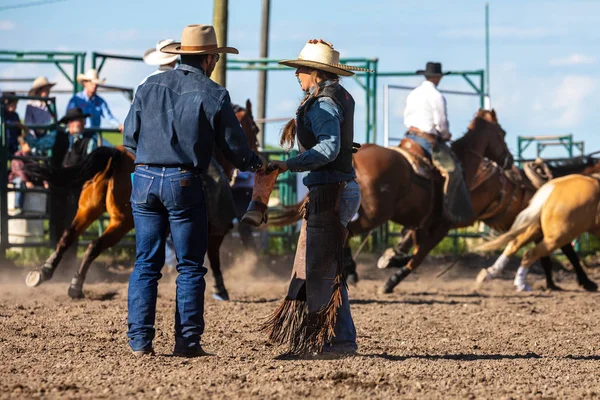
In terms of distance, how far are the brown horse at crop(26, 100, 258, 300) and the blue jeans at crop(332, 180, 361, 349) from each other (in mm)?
3847

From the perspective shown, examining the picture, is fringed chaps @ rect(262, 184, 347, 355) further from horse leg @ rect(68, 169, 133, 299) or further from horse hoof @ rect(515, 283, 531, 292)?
horse hoof @ rect(515, 283, 531, 292)

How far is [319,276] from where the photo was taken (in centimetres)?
536

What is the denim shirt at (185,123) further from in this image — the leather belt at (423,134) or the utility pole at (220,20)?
the leather belt at (423,134)

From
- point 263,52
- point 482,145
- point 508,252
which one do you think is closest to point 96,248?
point 508,252

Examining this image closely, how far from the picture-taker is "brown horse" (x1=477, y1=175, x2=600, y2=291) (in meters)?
10.9

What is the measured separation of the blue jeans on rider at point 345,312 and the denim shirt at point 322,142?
15cm

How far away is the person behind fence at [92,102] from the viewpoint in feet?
37.9

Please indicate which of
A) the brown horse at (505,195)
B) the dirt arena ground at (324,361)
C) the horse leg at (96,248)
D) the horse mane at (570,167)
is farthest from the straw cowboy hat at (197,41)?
the horse mane at (570,167)

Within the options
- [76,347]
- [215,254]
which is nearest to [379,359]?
[76,347]

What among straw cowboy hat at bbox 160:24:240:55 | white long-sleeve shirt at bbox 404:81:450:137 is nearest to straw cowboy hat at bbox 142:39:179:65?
white long-sleeve shirt at bbox 404:81:450:137

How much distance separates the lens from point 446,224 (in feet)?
36.8

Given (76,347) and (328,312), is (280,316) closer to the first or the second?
(328,312)

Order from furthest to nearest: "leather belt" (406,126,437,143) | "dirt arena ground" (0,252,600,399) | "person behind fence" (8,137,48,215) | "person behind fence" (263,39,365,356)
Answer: "person behind fence" (8,137,48,215) < "leather belt" (406,126,437,143) < "person behind fence" (263,39,365,356) < "dirt arena ground" (0,252,600,399)

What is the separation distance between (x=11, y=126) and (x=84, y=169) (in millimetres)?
3091
